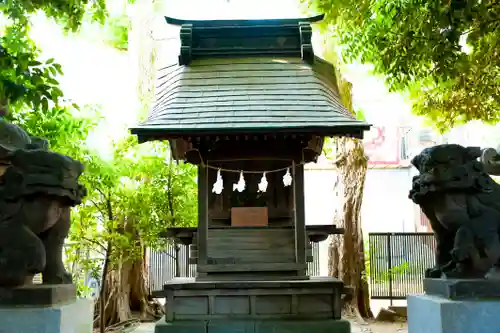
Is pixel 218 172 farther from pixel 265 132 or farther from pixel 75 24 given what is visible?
pixel 75 24

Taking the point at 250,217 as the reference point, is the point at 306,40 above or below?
above

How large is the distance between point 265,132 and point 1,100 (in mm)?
3492

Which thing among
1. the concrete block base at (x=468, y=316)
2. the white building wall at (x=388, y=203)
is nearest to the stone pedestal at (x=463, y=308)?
the concrete block base at (x=468, y=316)

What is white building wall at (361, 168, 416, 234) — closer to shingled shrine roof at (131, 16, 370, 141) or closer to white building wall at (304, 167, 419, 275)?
white building wall at (304, 167, 419, 275)

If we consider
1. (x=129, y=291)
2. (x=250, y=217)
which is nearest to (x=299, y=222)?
(x=250, y=217)

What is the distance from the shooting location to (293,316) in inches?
292

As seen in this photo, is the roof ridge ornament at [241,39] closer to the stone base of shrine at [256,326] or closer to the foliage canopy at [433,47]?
the foliage canopy at [433,47]

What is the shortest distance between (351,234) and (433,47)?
650 cm

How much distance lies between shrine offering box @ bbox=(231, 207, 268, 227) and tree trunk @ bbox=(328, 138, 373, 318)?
4.75m

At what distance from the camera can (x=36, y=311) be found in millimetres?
4211

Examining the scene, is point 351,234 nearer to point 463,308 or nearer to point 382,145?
point 463,308

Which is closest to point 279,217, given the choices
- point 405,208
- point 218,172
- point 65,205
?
point 218,172

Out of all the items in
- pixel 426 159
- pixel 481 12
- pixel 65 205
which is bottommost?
pixel 65 205

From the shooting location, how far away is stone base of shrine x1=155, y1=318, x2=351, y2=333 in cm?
723
